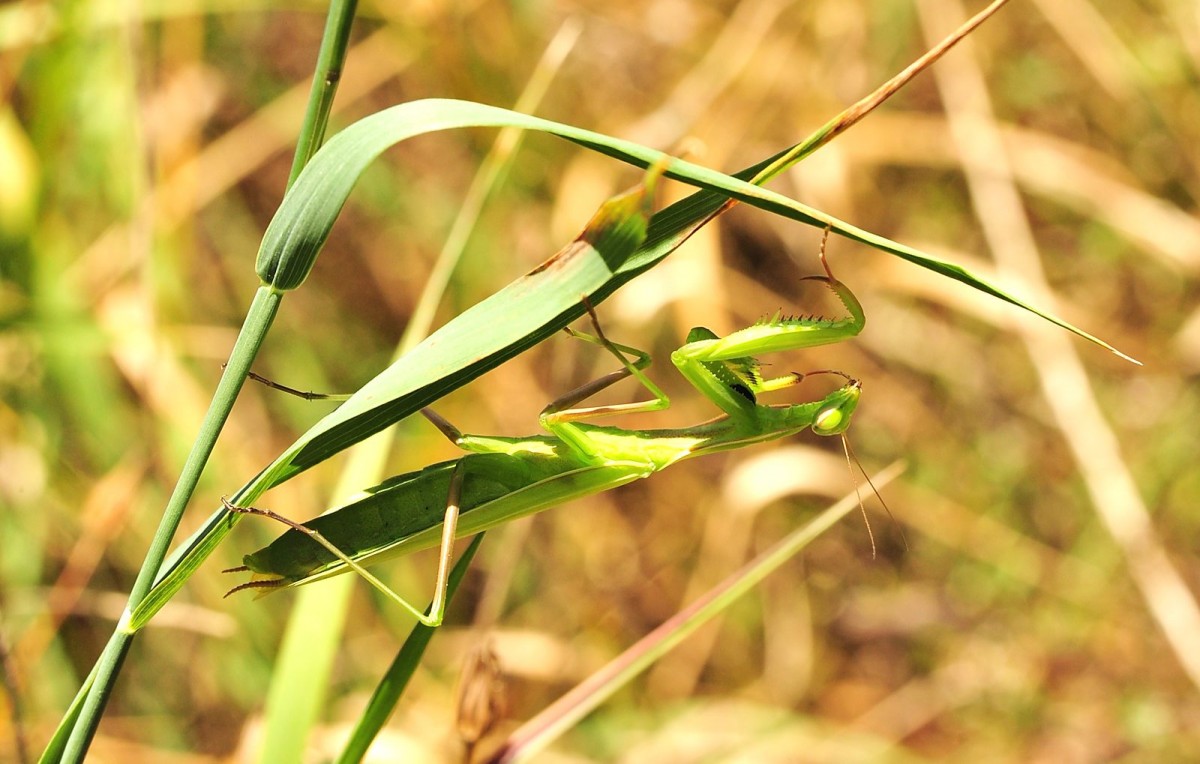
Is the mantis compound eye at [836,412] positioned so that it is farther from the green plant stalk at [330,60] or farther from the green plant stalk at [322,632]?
the green plant stalk at [330,60]

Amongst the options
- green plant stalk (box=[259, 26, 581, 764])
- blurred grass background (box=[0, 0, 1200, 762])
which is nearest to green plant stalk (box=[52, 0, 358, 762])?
green plant stalk (box=[259, 26, 581, 764])

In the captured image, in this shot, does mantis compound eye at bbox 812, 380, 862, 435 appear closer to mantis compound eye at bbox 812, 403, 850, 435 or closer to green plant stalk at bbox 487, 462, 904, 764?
mantis compound eye at bbox 812, 403, 850, 435

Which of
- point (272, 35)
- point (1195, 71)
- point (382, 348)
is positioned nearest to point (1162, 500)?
point (1195, 71)

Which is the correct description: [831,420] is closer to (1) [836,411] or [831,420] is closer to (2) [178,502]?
(1) [836,411]

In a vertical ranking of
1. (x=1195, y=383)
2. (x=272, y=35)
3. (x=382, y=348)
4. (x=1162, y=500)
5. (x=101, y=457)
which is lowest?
(x=1162, y=500)

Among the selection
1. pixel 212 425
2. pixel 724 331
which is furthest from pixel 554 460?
pixel 724 331

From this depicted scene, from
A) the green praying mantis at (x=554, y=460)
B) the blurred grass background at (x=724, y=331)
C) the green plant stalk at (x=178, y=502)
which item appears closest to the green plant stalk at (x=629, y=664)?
the green praying mantis at (x=554, y=460)

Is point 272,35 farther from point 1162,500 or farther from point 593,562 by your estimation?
point 1162,500
